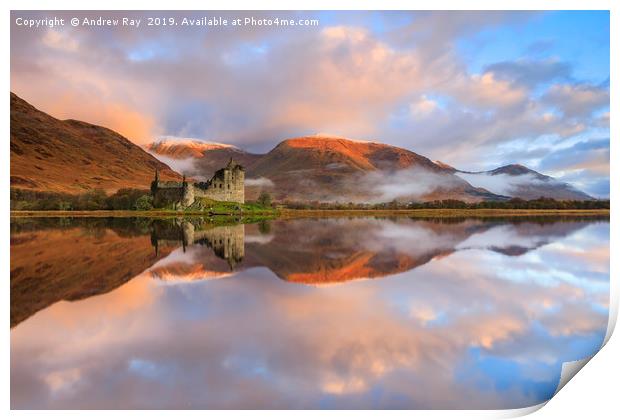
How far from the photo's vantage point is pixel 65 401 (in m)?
3.77

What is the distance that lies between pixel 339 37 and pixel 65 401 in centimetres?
603

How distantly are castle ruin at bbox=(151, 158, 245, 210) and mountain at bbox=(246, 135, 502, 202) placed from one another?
0.82 metres

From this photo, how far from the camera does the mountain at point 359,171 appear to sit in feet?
35.3

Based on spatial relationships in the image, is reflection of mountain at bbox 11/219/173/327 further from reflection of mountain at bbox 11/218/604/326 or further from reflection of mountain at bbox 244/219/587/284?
reflection of mountain at bbox 244/219/587/284

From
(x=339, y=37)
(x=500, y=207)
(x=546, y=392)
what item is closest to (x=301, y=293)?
(x=546, y=392)

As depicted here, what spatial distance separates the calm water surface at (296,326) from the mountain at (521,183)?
98 centimetres

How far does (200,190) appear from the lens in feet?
68.5

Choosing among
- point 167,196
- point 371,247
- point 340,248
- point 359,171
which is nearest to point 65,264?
point 340,248

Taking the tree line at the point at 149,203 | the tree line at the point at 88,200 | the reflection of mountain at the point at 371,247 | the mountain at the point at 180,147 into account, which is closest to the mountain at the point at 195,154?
the mountain at the point at 180,147

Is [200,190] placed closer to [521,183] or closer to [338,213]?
[338,213]

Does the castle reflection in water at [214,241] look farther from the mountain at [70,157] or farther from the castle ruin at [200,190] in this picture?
the castle ruin at [200,190]

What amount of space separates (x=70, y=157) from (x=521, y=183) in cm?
1338

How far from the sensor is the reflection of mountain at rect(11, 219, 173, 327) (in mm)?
5008
